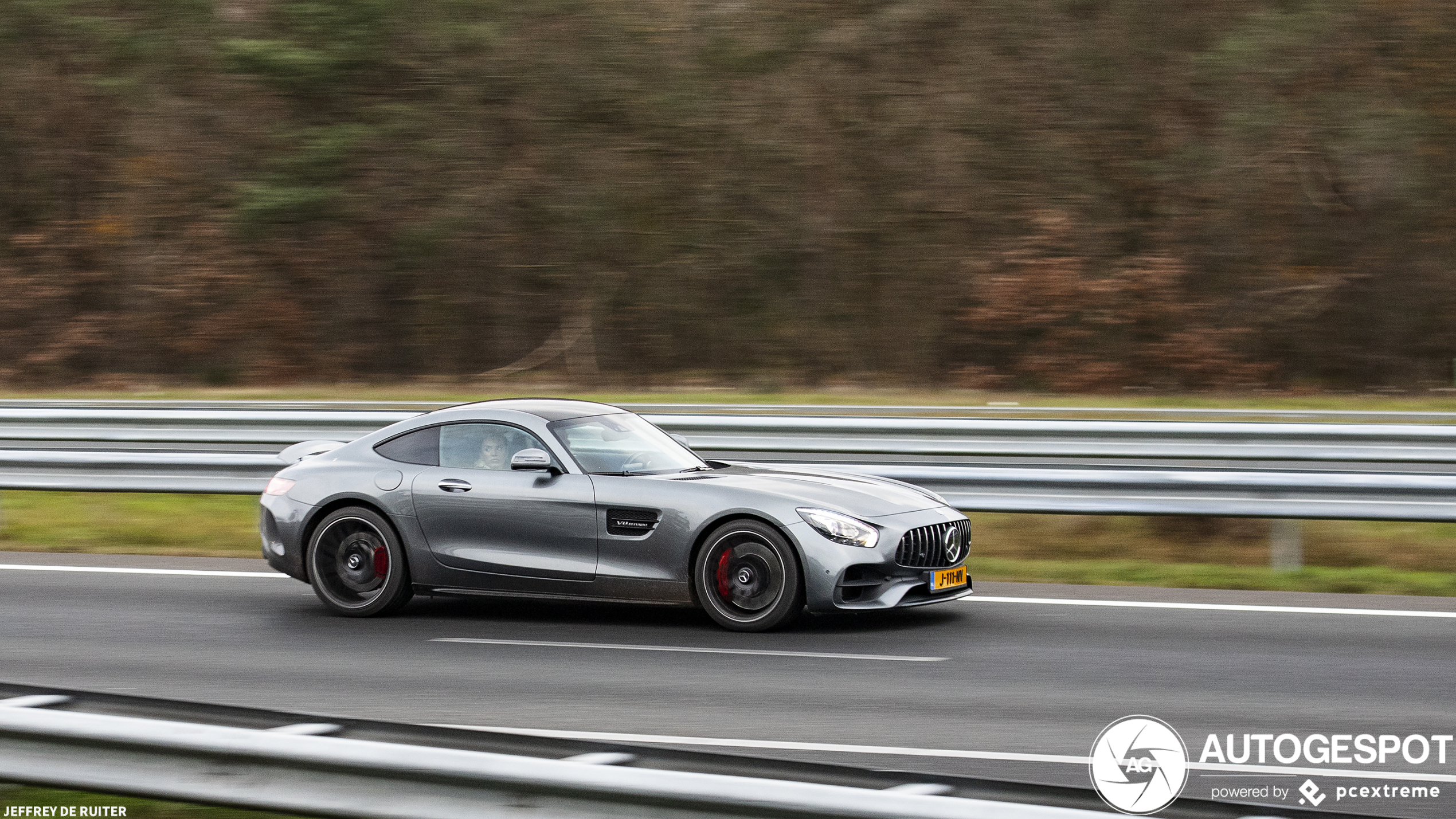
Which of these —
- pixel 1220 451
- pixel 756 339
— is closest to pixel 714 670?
pixel 1220 451

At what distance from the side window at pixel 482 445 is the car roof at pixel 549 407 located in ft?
0.50

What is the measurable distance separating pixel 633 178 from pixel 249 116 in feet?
28.4

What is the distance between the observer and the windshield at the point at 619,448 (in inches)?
353

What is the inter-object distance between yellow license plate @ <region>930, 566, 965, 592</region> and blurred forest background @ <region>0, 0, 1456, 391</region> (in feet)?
56.8

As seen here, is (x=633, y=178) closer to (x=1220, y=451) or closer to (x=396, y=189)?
(x=396, y=189)

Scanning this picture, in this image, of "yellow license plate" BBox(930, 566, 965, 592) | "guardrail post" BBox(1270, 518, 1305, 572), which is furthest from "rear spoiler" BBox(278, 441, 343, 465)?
"guardrail post" BBox(1270, 518, 1305, 572)

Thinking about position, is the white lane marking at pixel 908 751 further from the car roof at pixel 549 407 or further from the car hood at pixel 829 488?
the car roof at pixel 549 407

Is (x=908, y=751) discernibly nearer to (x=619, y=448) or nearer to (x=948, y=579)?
(x=948, y=579)

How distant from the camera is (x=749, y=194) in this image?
90.2 ft

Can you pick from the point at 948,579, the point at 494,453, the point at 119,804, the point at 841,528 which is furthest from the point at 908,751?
the point at 494,453

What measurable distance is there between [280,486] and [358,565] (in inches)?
29.4

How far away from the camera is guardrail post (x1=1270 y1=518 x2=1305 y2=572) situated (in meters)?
10.9

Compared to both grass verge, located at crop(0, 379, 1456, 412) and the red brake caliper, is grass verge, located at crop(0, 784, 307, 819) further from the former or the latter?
grass verge, located at crop(0, 379, 1456, 412)

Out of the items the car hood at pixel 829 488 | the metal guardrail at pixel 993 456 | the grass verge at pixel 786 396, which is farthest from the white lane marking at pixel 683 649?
the grass verge at pixel 786 396
